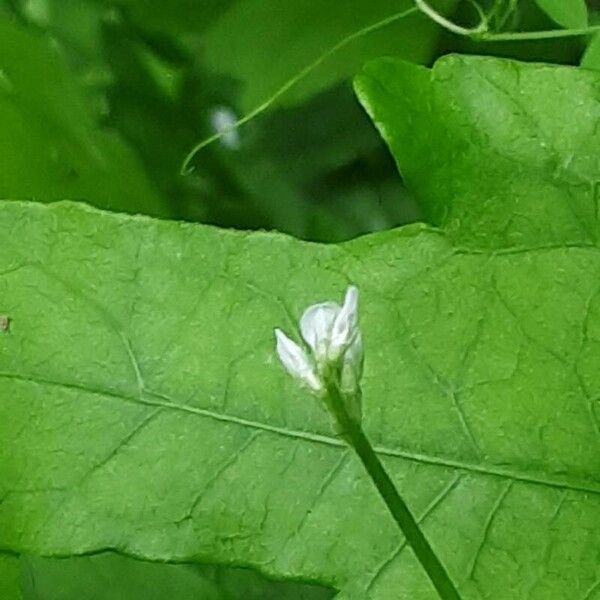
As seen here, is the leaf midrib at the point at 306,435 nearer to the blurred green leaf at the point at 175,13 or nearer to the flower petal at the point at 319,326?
the flower petal at the point at 319,326

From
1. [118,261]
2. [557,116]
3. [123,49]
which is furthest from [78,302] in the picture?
[123,49]

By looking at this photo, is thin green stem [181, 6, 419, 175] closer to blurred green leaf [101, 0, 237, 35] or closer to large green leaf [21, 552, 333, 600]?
blurred green leaf [101, 0, 237, 35]

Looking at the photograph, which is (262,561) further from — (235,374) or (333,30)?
(333,30)

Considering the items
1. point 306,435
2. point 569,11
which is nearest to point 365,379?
point 306,435

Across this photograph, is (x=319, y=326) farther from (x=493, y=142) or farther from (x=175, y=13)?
(x=175, y=13)

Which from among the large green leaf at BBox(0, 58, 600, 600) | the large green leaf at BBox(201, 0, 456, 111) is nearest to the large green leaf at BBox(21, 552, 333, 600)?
the large green leaf at BBox(0, 58, 600, 600)
